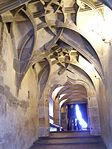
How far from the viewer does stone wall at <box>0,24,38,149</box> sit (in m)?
4.45

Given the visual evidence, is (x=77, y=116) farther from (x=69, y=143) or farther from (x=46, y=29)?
(x=46, y=29)

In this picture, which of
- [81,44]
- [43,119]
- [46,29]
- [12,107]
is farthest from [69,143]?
[46,29]

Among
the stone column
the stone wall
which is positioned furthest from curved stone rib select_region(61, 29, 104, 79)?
the stone column

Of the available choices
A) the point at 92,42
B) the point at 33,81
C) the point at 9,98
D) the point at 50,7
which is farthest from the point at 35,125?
the point at 50,7

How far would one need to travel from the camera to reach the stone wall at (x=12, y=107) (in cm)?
445

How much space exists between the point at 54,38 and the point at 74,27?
0.73 m

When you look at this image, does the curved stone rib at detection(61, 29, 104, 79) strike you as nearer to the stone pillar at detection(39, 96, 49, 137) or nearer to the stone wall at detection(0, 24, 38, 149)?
the stone wall at detection(0, 24, 38, 149)

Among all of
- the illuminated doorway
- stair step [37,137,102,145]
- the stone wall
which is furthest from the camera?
the illuminated doorway

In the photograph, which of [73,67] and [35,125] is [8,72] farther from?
[73,67]

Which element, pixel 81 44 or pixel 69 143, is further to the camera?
pixel 69 143

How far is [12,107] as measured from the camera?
4.96 m

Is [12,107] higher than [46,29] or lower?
lower

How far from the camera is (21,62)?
5.80 meters

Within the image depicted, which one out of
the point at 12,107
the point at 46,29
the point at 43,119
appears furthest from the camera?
the point at 43,119
